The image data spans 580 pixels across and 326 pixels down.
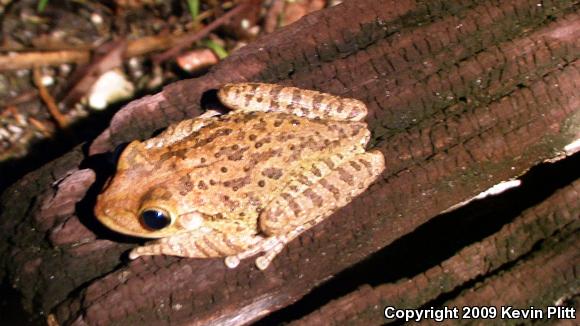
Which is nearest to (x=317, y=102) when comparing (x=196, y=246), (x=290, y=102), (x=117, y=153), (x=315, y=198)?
(x=290, y=102)

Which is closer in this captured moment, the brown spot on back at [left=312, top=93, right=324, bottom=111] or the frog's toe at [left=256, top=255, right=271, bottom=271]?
the frog's toe at [left=256, top=255, right=271, bottom=271]

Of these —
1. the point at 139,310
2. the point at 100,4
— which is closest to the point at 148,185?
the point at 139,310

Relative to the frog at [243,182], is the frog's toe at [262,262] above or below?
below

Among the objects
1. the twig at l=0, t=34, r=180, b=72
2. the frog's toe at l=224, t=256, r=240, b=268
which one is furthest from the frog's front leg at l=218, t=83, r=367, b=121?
the twig at l=0, t=34, r=180, b=72

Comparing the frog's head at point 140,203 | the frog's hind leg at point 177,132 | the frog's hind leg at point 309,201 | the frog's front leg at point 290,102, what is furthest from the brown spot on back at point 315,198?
the frog's hind leg at point 177,132

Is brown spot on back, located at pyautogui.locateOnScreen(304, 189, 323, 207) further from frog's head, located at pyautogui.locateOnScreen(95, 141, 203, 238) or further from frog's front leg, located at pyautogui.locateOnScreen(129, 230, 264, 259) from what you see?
frog's head, located at pyautogui.locateOnScreen(95, 141, 203, 238)

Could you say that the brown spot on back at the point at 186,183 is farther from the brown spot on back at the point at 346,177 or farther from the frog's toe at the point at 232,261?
the brown spot on back at the point at 346,177

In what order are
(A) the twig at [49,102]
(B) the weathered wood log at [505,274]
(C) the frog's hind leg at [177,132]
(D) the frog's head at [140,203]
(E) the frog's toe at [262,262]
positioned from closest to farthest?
(B) the weathered wood log at [505,274], (D) the frog's head at [140,203], (E) the frog's toe at [262,262], (C) the frog's hind leg at [177,132], (A) the twig at [49,102]

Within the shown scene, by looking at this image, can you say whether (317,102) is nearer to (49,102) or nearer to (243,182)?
(243,182)

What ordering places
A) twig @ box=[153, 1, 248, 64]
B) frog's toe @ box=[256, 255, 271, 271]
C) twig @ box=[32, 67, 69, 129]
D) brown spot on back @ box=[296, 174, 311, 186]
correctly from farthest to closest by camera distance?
twig @ box=[153, 1, 248, 64] → twig @ box=[32, 67, 69, 129] → brown spot on back @ box=[296, 174, 311, 186] → frog's toe @ box=[256, 255, 271, 271]
